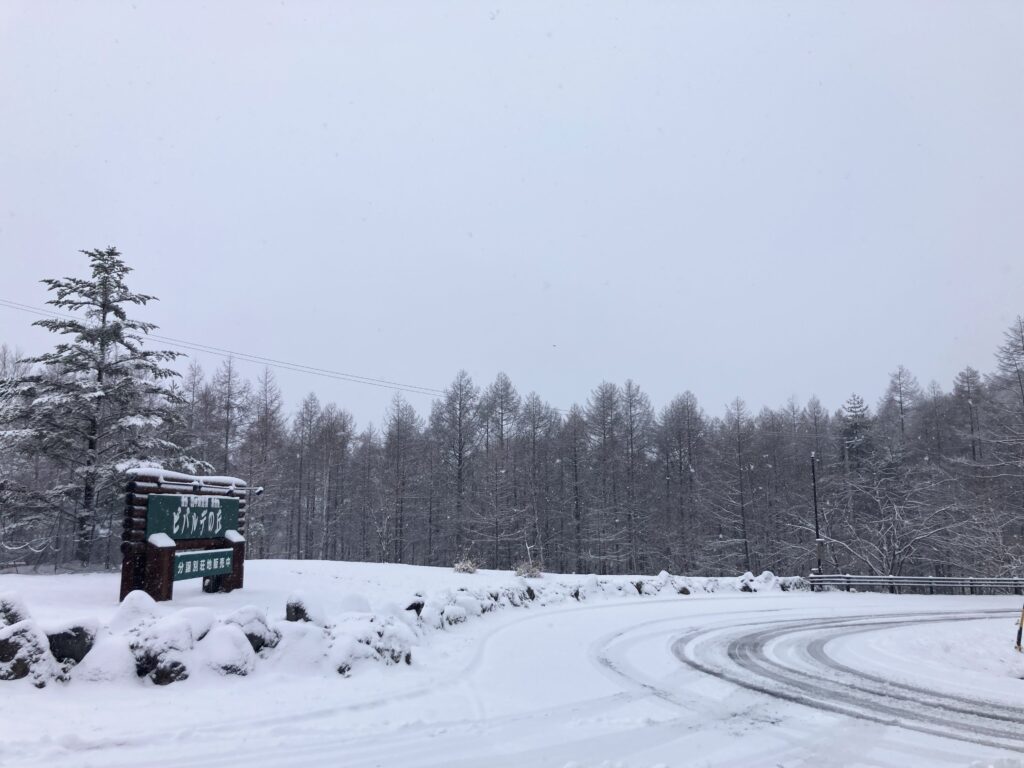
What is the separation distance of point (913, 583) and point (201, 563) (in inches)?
1214

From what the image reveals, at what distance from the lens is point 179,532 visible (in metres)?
10.8

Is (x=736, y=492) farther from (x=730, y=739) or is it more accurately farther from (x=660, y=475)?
(x=730, y=739)

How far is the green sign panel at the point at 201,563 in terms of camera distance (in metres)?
10.7

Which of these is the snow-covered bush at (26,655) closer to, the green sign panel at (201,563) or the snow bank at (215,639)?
the snow bank at (215,639)

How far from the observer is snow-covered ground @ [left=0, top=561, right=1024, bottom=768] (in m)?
5.56

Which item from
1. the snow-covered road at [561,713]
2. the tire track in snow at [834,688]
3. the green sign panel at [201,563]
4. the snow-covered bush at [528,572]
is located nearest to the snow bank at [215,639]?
the snow-covered road at [561,713]

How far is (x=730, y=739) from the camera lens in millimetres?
6152

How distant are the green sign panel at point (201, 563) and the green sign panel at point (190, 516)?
0.29m

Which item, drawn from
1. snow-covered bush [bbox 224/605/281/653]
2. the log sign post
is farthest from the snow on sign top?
snow-covered bush [bbox 224/605/281/653]

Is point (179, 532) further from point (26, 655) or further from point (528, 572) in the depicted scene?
point (528, 572)

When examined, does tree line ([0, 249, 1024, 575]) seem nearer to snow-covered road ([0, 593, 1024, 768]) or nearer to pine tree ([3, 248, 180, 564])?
pine tree ([3, 248, 180, 564])

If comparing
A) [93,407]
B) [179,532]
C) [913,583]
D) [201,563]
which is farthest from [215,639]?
[913,583]

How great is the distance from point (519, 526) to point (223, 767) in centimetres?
3918

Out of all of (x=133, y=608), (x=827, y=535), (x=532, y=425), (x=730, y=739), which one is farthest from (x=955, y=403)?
(x=133, y=608)
